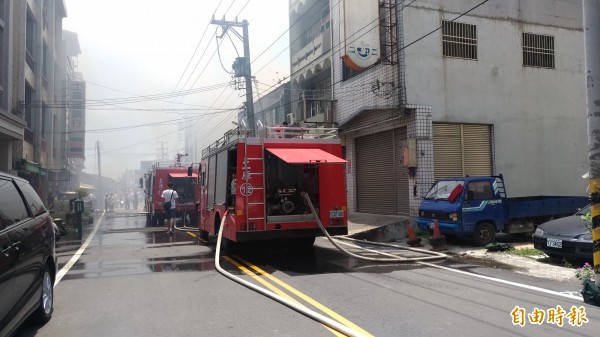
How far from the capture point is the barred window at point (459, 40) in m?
16.0

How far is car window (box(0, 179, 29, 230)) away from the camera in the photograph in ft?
13.9

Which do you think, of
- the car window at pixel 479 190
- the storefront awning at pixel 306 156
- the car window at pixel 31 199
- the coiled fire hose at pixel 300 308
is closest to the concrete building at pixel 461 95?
the car window at pixel 479 190

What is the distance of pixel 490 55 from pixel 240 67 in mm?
11079

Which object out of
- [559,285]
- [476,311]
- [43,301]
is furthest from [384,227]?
[43,301]

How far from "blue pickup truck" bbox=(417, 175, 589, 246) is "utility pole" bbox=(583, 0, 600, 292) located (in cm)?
535

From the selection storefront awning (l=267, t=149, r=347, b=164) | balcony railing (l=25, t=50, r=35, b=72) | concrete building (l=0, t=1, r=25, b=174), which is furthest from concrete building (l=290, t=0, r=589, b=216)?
balcony railing (l=25, t=50, r=35, b=72)

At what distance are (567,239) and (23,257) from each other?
27.8 feet

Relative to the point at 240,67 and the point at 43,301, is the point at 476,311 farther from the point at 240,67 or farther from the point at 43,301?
the point at 240,67

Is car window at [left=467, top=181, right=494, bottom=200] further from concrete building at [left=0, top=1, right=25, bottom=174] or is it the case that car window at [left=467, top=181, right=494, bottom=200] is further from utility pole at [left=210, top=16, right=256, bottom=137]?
concrete building at [left=0, top=1, right=25, bottom=174]

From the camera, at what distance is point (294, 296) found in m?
6.35

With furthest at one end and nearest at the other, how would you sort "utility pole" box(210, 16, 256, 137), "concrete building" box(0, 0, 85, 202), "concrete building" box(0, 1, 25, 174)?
"utility pole" box(210, 16, 256, 137), "concrete building" box(0, 0, 85, 202), "concrete building" box(0, 1, 25, 174)

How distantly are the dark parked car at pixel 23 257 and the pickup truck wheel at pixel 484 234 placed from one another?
951cm

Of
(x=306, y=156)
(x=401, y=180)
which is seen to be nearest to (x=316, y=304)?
(x=306, y=156)

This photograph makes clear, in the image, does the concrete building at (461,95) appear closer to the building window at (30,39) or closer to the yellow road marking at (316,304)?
the yellow road marking at (316,304)
